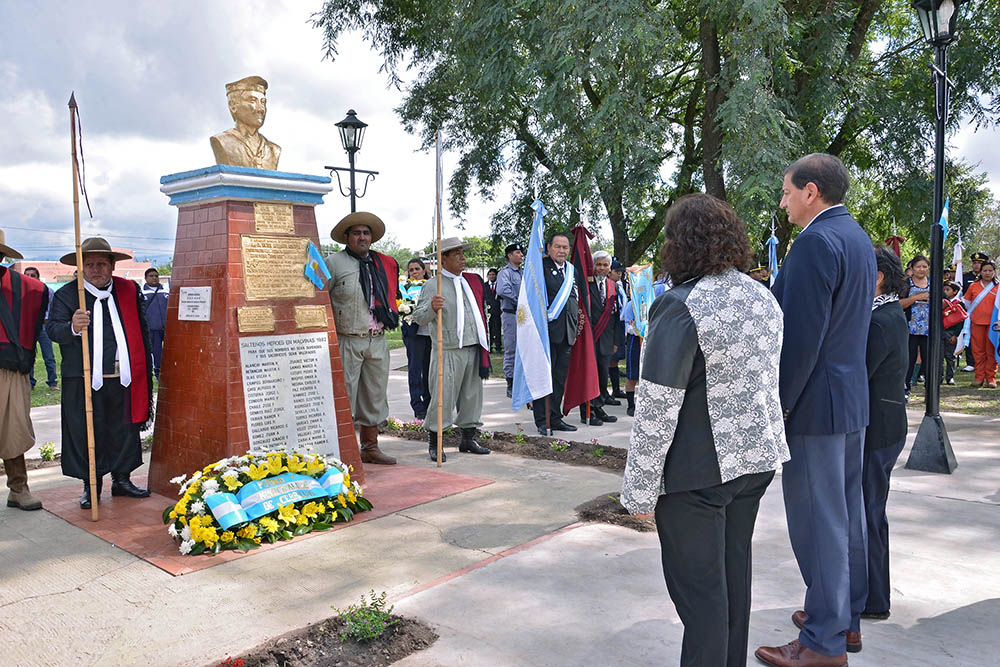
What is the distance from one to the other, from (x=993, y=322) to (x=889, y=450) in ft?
29.2

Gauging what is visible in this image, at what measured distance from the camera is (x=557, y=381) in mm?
7977

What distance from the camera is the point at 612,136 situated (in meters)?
10.5

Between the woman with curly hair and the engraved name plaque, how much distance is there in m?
3.35

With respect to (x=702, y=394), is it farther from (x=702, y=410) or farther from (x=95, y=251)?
(x=95, y=251)

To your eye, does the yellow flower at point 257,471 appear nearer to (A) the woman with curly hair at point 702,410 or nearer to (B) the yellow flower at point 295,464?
(B) the yellow flower at point 295,464

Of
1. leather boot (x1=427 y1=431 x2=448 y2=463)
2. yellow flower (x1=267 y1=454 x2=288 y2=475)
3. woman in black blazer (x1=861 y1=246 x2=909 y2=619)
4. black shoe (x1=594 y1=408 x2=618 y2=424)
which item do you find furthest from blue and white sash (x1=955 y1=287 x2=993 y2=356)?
yellow flower (x1=267 y1=454 x2=288 y2=475)

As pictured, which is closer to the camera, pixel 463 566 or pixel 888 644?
pixel 888 644

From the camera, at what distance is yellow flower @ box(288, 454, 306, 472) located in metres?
4.74

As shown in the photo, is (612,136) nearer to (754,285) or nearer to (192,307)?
(192,307)

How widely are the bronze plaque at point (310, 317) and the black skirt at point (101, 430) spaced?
1.31 m

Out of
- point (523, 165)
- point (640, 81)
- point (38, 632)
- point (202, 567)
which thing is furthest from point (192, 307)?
point (523, 165)

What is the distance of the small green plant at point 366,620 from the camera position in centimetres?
311

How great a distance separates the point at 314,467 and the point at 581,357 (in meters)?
3.82

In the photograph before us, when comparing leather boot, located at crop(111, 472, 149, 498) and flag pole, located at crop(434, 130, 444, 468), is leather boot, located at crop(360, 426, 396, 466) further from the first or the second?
leather boot, located at crop(111, 472, 149, 498)
